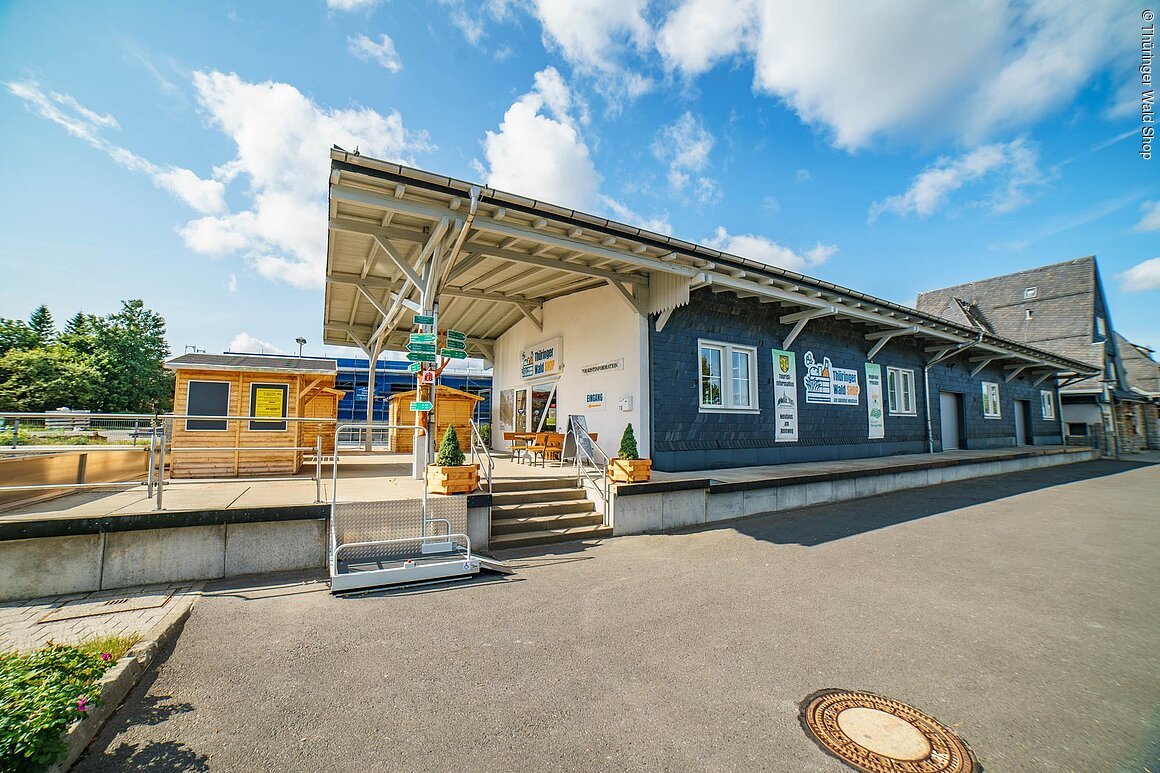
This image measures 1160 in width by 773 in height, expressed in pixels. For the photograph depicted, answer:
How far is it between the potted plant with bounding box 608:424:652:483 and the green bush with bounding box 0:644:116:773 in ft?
19.1

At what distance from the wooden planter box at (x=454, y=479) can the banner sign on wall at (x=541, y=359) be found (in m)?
6.14

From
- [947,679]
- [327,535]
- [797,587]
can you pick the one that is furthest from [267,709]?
[797,587]

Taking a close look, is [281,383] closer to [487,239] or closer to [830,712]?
[487,239]

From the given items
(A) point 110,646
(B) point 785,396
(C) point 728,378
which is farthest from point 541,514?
(B) point 785,396

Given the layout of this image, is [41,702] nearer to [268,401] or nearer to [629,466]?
[629,466]

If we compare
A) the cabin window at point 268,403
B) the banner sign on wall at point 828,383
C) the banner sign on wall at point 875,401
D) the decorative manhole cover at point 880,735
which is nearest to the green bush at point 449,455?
the cabin window at point 268,403

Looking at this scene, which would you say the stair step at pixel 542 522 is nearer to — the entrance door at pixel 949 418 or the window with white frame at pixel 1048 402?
the entrance door at pixel 949 418

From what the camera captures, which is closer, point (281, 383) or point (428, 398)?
point (428, 398)

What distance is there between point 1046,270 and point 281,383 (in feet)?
131

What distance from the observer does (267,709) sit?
111 inches

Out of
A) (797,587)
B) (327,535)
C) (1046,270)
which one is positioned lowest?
(797,587)

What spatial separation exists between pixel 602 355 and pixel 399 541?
20.5 feet

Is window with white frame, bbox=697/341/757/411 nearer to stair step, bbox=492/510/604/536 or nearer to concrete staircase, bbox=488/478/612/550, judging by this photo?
concrete staircase, bbox=488/478/612/550

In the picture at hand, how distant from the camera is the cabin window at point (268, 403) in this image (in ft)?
27.6
